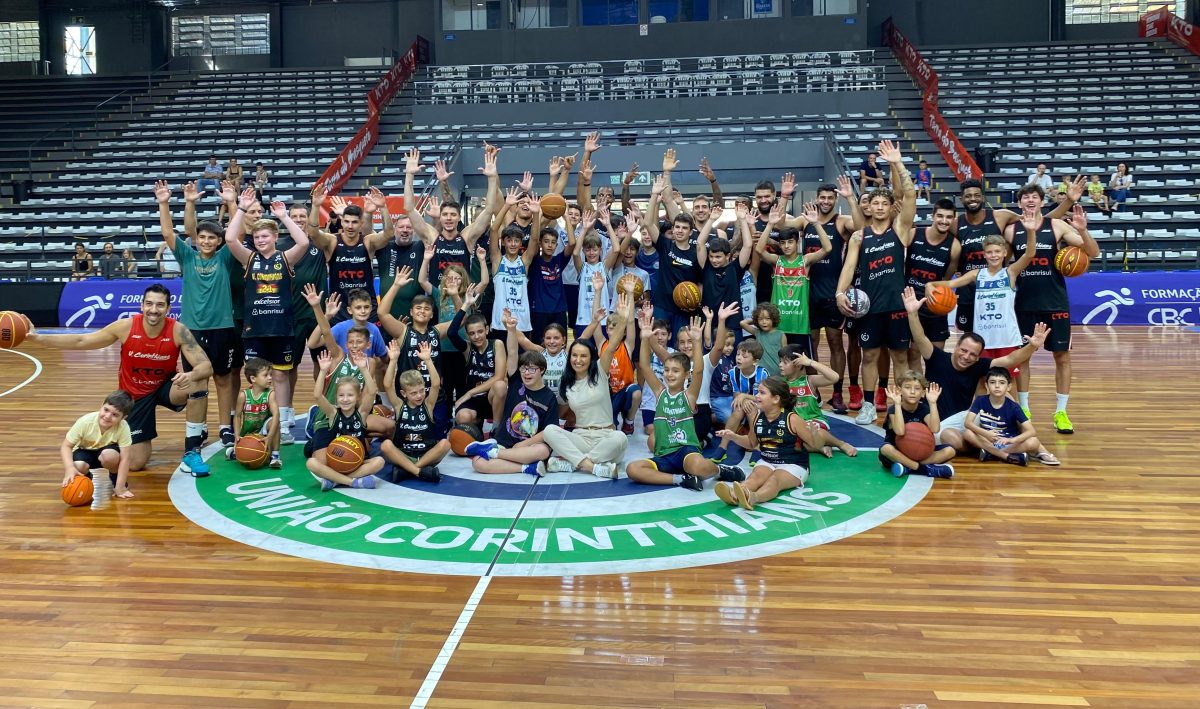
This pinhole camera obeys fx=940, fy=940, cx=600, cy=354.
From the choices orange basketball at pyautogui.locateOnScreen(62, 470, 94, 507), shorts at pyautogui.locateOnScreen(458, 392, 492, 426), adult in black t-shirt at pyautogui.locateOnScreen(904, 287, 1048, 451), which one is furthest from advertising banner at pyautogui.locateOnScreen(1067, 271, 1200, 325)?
orange basketball at pyautogui.locateOnScreen(62, 470, 94, 507)

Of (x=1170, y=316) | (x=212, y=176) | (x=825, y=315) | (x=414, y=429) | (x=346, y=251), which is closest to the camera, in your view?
(x=414, y=429)

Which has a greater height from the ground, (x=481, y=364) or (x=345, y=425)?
(x=481, y=364)

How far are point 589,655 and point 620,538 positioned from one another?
1.49 m

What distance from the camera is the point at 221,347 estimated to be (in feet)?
24.3

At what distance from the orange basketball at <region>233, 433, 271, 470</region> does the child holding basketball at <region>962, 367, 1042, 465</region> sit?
519 centimetres

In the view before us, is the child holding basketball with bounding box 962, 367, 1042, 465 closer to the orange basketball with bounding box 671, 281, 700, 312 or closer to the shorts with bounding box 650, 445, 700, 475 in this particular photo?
the shorts with bounding box 650, 445, 700, 475

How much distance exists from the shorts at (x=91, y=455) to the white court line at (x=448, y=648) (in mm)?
3235

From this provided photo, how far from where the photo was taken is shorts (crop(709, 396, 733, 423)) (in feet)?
25.7

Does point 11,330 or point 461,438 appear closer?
point 11,330

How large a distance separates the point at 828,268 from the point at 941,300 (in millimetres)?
1319

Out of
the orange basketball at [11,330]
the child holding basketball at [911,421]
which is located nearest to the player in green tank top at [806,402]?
the child holding basketball at [911,421]

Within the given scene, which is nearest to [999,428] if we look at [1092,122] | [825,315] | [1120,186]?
[825,315]

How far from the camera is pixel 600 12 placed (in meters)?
26.1

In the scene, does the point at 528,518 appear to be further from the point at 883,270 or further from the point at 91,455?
the point at 883,270
